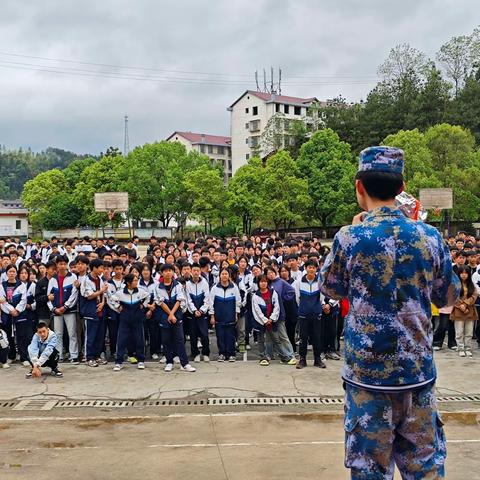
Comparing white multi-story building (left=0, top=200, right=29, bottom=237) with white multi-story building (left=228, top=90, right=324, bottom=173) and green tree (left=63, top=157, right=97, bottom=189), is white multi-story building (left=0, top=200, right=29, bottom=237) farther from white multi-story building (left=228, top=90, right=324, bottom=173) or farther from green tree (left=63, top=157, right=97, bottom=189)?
white multi-story building (left=228, top=90, right=324, bottom=173)

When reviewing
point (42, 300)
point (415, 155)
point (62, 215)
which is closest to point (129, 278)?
point (42, 300)

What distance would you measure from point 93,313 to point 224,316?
2219 millimetres

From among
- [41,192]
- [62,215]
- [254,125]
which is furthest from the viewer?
[254,125]

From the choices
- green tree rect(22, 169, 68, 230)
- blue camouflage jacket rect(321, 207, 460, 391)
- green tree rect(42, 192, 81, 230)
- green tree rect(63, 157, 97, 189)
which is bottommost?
blue camouflage jacket rect(321, 207, 460, 391)

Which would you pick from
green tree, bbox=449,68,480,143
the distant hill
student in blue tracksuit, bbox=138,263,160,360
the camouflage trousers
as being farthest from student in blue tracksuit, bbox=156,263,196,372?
the distant hill

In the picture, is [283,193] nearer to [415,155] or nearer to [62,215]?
[415,155]

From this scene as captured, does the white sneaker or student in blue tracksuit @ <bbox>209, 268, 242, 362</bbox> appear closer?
the white sneaker

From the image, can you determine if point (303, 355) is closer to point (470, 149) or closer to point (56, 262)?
point (56, 262)

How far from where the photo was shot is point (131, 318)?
9.37m

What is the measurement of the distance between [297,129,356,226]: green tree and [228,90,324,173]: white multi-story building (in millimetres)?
27123

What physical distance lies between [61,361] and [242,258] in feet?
12.9

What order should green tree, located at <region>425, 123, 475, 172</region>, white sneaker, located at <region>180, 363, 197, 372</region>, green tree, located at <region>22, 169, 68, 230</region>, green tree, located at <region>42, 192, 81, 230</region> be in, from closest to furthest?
1. white sneaker, located at <region>180, 363, 197, 372</region>
2. green tree, located at <region>425, 123, 475, 172</region>
3. green tree, located at <region>42, 192, 81, 230</region>
4. green tree, located at <region>22, 169, 68, 230</region>

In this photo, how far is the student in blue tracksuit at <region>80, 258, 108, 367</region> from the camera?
9578mm

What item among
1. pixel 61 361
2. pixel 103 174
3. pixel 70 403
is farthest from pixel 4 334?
pixel 103 174
